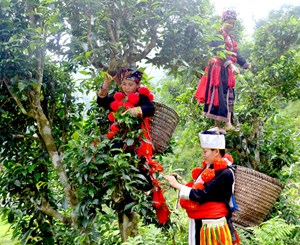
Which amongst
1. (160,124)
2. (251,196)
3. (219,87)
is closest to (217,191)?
(251,196)

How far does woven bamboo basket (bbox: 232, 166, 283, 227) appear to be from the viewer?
247cm

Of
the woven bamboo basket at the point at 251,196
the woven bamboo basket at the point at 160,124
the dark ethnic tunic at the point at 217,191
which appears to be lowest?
the woven bamboo basket at the point at 251,196

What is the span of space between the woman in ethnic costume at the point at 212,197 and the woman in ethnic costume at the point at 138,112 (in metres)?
0.16

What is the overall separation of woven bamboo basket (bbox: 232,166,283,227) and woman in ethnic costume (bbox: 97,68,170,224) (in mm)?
544

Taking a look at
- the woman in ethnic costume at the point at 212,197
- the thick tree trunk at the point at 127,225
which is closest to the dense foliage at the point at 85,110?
the thick tree trunk at the point at 127,225

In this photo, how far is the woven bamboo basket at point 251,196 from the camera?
8.09 ft

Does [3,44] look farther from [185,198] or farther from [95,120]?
[185,198]

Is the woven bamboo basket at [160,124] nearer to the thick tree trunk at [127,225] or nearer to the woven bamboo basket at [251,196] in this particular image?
the thick tree trunk at [127,225]

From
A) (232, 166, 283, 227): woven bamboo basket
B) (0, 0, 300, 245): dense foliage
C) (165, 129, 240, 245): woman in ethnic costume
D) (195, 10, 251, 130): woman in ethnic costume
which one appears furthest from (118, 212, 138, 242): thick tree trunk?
→ (195, 10, 251, 130): woman in ethnic costume

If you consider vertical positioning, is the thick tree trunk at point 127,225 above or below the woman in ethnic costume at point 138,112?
below

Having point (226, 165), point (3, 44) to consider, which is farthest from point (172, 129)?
point (3, 44)

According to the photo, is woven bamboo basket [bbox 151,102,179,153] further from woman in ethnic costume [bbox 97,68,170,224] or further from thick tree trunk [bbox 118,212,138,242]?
thick tree trunk [bbox 118,212,138,242]

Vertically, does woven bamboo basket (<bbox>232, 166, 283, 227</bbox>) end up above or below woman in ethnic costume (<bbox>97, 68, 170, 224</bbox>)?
below

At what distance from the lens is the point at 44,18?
2.09 m
